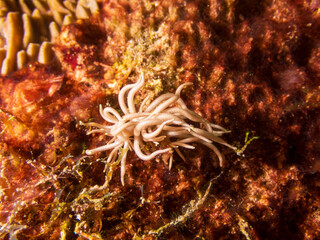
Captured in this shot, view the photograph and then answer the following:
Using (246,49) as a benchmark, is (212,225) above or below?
below

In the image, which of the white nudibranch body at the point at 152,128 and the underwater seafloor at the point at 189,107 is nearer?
the white nudibranch body at the point at 152,128

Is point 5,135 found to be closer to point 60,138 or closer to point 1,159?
point 1,159

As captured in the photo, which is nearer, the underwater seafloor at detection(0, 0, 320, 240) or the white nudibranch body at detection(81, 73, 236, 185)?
the white nudibranch body at detection(81, 73, 236, 185)

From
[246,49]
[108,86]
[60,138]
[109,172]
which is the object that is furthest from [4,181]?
[246,49]

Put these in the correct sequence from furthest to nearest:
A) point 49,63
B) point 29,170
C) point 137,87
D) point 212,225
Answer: point 49,63, point 212,225, point 29,170, point 137,87

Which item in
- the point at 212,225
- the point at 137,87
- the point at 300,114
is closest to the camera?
the point at 137,87

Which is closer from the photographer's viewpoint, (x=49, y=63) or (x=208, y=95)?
(x=208, y=95)

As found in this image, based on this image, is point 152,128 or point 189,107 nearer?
point 152,128

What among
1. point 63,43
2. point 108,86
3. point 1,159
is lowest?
point 1,159
